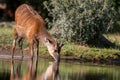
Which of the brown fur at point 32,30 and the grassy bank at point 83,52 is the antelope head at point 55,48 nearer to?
the brown fur at point 32,30

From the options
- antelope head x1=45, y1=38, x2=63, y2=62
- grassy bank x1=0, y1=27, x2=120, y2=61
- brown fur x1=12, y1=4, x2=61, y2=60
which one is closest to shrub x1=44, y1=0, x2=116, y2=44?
grassy bank x1=0, y1=27, x2=120, y2=61

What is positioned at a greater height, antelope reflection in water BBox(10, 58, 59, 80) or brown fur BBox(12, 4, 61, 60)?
brown fur BBox(12, 4, 61, 60)

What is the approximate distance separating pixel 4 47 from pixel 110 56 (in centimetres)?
459

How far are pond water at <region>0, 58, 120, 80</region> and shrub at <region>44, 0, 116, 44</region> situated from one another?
361 centimetres

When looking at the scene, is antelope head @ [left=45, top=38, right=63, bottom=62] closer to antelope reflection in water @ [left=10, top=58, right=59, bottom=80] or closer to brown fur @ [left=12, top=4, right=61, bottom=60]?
brown fur @ [left=12, top=4, right=61, bottom=60]

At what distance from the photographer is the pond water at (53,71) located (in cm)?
1553

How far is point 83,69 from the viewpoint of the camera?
18.6m

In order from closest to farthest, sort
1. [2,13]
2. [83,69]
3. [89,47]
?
1. [83,69]
2. [89,47]
3. [2,13]

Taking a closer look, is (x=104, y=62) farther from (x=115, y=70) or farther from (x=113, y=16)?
(x=113, y=16)

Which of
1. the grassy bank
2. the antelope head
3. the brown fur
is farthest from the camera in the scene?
the grassy bank

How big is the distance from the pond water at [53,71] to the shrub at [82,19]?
11.9ft

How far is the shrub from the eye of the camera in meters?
24.0

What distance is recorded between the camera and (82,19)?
2400cm

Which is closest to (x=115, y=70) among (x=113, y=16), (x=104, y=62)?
(x=104, y=62)
